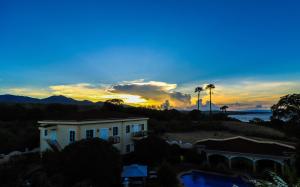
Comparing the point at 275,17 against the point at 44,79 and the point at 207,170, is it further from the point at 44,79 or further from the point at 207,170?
the point at 44,79

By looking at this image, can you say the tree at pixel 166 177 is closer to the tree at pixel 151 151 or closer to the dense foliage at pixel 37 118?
the tree at pixel 151 151

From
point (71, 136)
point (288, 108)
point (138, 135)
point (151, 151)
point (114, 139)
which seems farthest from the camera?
point (288, 108)

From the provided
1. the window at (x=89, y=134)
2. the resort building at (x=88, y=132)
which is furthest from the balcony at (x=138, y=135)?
the window at (x=89, y=134)

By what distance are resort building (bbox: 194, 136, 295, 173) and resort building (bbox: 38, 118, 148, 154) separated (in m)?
8.00

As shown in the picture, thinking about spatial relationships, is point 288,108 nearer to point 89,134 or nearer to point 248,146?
point 248,146

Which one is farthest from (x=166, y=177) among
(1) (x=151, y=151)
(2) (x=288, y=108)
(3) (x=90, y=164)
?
(2) (x=288, y=108)

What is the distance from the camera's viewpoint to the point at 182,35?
2800 centimetres

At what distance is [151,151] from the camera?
2619cm

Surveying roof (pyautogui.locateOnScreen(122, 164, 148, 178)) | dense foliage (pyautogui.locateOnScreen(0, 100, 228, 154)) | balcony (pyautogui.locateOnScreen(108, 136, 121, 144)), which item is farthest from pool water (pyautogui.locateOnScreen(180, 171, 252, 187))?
dense foliage (pyautogui.locateOnScreen(0, 100, 228, 154))

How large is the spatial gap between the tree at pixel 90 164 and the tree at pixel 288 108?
73.7 ft

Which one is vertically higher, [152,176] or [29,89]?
[29,89]

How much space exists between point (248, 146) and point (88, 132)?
16.4 metres

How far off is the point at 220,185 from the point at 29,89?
3131 cm

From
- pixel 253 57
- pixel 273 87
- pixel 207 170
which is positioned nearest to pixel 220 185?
pixel 207 170
